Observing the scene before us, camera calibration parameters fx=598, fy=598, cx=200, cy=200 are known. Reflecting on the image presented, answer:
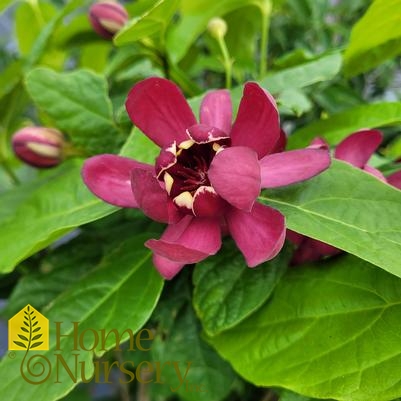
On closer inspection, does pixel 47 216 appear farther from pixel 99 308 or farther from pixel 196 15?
pixel 196 15

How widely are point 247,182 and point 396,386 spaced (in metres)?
0.15

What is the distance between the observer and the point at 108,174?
0.38 m

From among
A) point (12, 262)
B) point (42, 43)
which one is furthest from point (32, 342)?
point (42, 43)

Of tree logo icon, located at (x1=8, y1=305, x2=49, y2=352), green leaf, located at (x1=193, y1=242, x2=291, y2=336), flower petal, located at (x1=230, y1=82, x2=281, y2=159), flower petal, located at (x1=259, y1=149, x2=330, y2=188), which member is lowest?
green leaf, located at (x1=193, y1=242, x2=291, y2=336)

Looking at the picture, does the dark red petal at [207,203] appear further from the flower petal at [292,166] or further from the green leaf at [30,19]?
the green leaf at [30,19]

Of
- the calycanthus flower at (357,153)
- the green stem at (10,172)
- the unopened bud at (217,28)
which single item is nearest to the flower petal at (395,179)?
the calycanthus flower at (357,153)

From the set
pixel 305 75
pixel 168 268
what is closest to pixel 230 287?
pixel 168 268

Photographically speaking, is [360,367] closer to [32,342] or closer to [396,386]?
[396,386]

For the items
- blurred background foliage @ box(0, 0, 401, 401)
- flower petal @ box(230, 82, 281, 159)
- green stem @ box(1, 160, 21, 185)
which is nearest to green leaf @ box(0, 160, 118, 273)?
blurred background foliage @ box(0, 0, 401, 401)

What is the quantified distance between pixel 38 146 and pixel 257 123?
0.26 meters

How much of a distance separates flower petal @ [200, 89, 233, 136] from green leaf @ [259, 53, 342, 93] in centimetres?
8

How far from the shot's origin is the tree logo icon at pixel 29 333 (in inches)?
16.7

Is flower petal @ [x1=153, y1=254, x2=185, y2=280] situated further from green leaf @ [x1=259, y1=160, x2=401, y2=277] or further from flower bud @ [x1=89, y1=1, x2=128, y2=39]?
flower bud @ [x1=89, y1=1, x2=128, y2=39]

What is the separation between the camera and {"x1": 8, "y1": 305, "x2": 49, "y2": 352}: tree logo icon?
0.42m
